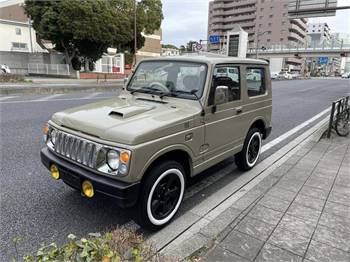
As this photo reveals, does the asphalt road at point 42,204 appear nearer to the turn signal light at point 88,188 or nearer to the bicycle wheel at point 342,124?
the turn signal light at point 88,188

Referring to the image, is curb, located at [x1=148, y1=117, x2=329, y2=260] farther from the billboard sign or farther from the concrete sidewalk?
the billboard sign

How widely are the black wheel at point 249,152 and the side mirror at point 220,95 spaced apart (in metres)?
1.16

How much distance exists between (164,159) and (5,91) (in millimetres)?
13671

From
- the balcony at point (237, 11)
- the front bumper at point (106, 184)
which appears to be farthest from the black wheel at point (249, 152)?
the balcony at point (237, 11)

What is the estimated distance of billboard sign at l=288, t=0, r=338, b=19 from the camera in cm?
1378

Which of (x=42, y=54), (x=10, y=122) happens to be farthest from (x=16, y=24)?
(x=10, y=122)

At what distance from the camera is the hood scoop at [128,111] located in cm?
294

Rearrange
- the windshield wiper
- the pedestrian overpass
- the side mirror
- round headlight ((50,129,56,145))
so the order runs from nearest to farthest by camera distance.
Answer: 1. round headlight ((50,129,56,145))
2. the side mirror
3. the windshield wiper
4. the pedestrian overpass

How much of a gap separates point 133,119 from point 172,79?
3.56 feet

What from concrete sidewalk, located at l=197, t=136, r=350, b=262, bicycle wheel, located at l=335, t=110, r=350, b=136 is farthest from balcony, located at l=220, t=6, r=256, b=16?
concrete sidewalk, located at l=197, t=136, r=350, b=262

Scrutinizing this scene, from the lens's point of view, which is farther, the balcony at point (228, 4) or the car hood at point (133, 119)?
the balcony at point (228, 4)

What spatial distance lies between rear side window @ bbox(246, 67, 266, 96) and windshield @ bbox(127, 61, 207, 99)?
113 cm

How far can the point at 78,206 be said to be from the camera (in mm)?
3410


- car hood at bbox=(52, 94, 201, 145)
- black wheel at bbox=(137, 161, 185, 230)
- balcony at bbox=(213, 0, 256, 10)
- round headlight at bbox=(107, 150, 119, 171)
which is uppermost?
balcony at bbox=(213, 0, 256, 10)
